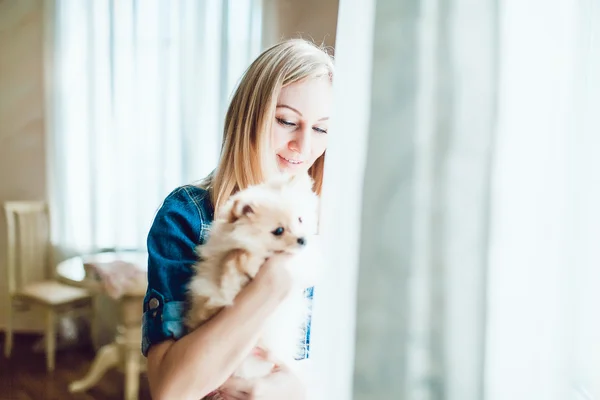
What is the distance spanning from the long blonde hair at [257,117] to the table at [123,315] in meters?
1.64

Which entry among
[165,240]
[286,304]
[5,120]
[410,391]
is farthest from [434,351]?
[5,120]

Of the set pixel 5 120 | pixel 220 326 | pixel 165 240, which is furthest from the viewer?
pixel 5 120

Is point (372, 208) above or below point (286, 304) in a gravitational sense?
above

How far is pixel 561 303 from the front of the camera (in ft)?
1.49

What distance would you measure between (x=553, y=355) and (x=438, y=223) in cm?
16

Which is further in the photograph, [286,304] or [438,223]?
[286,304]

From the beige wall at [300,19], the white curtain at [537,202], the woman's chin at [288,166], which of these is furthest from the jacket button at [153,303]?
the beige wall at [300,19]

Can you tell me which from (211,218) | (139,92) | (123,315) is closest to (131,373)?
(123,315)

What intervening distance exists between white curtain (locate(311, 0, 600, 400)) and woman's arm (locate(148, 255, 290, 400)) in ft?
0.79

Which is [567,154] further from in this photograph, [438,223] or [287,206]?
[287,206]

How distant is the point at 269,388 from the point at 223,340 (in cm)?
13

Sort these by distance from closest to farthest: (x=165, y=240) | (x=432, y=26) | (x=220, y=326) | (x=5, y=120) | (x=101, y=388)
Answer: (x=432, y=26) → (x=220, y=326) → (x=165, y=240) → (x=101, y=388) → (x=5, y=120)

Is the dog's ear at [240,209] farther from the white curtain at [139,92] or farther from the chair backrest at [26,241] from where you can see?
the chair backrest at [26,241]

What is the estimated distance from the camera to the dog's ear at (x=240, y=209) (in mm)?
695
